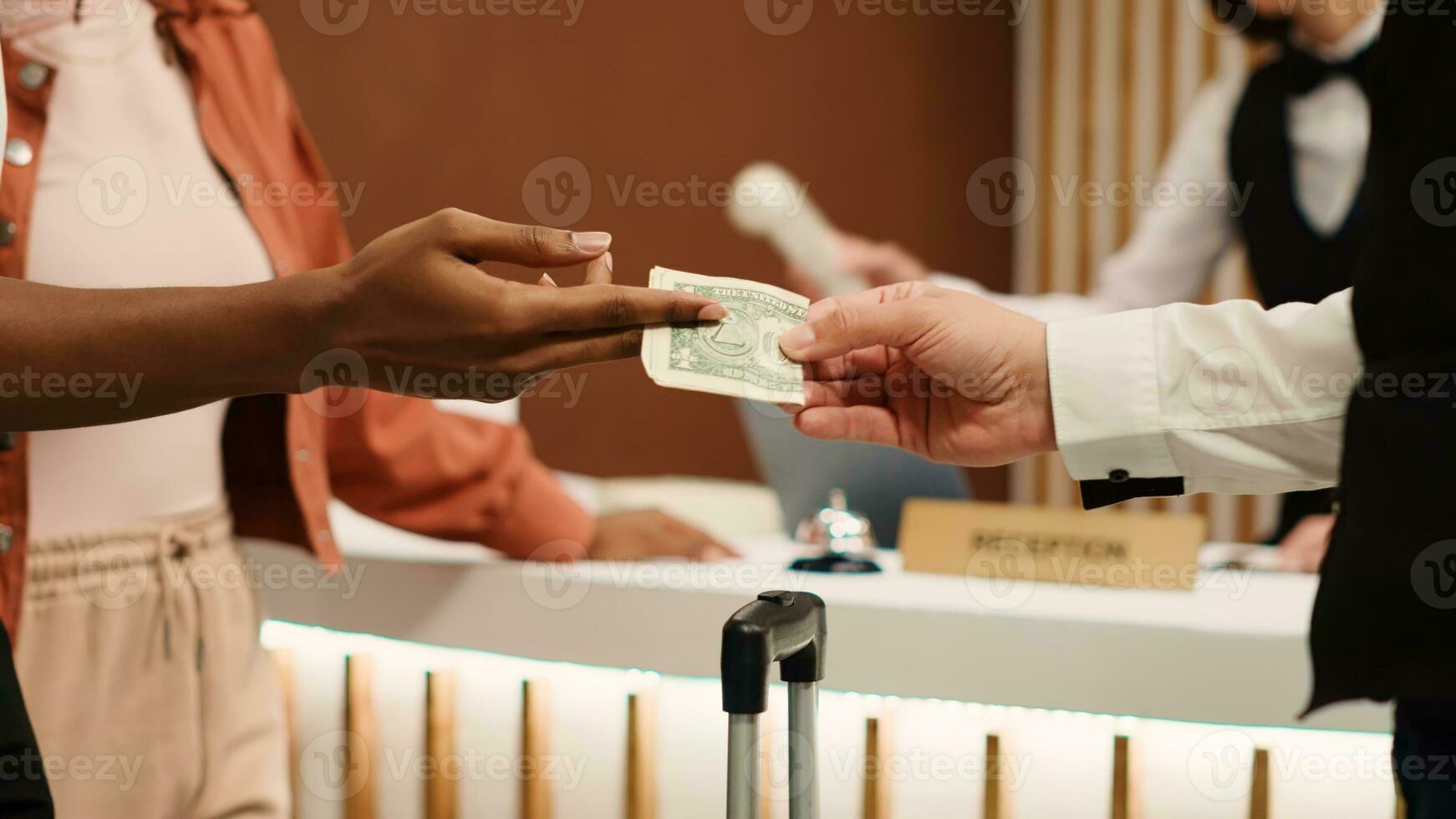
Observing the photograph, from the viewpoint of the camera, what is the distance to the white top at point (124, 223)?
102cm

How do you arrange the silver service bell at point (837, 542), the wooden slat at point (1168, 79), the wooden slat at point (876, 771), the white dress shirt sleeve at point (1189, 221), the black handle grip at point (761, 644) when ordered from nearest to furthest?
the black handle grip at point (761, 644), the wooden slat at point (876, 771), the silver service bell at point (837, 542), the white dress shirt sleeve at point (1189, 221), the wooden slat at point (1168, 79)

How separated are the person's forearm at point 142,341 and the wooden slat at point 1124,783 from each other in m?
0.71

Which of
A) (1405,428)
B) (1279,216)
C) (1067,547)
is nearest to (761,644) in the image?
(1405,428)

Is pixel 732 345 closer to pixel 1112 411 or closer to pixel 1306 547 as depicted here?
pixel 1112 411

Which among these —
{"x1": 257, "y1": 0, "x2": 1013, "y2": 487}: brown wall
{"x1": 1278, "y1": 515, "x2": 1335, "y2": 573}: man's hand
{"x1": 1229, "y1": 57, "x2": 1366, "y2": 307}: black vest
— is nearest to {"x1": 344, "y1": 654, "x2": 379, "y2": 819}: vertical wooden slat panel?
{"x1": 1278, "y1": 515, "x2": 1335, "y2": 573}: man's hand

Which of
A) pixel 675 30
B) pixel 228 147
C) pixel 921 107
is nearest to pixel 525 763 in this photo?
pixel 228 147

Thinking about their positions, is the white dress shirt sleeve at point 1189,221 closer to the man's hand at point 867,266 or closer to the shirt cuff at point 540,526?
the man's hand at point 867,266

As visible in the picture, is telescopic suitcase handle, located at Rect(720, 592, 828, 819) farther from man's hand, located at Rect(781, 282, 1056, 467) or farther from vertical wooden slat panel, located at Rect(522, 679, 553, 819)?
vertical wooden slat panel, located at Rect(522, 679, 553, 819)

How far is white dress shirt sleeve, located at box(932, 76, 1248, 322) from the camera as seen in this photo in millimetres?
2293

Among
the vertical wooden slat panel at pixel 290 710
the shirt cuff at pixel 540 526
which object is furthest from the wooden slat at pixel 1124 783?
the vertical wooden slat panel at pixel 290 710

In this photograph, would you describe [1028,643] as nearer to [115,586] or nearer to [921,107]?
[115,586]

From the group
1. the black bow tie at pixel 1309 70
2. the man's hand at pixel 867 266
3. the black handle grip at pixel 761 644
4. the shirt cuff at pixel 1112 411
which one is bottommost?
the black handle grip at pixel 761 644

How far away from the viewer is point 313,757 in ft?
4.49

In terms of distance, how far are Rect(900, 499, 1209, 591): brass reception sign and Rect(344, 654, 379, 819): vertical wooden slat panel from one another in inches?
24.7
